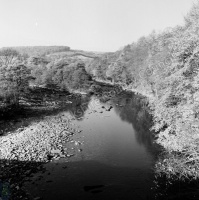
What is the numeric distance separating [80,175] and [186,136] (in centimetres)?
1032

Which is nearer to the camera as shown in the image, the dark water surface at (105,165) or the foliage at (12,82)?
the dark water surface at (105,165)

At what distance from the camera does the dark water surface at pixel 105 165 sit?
17516 millimetres

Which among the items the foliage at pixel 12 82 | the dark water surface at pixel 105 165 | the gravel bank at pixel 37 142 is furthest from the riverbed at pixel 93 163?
the foliage at pixel 12 82

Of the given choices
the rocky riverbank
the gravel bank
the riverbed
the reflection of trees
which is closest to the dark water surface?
the riverbed

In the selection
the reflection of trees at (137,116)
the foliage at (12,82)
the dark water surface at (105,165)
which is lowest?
the dark water surface at (105,165)

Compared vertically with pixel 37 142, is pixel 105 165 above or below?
below

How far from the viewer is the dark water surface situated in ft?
57.5

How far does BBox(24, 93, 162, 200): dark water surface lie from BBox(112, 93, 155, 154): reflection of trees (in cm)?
12

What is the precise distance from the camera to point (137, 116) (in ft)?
139

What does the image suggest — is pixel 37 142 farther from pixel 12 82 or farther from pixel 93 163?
pixel 12 82

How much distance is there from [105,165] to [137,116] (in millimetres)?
21824

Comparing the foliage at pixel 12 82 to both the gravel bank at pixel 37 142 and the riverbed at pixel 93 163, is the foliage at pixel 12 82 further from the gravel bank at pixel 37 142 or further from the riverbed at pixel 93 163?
the riverbed at pixel 93 163

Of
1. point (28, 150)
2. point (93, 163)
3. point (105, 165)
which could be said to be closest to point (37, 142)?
point (28, 150)

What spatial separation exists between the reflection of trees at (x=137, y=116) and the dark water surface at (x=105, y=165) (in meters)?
0.12
